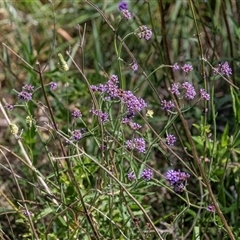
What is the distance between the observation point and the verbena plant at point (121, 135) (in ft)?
4.03

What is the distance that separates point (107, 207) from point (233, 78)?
532 mm

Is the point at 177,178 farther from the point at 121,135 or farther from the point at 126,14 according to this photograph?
the point at 126,14

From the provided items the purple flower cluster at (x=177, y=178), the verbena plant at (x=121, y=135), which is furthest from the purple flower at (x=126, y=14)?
the purple flower cluster at (x=177, y=178)

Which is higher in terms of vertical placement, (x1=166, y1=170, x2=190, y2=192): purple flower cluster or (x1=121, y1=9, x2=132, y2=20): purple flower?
(x1=121, y1=9, x2=132, y2=20): purple flower

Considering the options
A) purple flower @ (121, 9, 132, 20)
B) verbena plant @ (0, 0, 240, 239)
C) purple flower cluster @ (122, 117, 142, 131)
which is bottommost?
verbena plant @ (0, 0, 240, 239)

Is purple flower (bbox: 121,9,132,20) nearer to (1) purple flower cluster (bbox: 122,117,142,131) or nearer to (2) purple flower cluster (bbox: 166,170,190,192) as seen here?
(1) purple flower cluster (bbox: 122,117,142,131)

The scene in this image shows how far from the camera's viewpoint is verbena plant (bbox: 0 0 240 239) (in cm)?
123

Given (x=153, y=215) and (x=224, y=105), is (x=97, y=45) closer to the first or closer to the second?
(x=224, y=105)

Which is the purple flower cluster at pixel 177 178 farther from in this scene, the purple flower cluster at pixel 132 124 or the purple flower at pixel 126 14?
the purple flower at pixel 126 14

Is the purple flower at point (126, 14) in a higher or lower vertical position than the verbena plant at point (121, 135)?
higher

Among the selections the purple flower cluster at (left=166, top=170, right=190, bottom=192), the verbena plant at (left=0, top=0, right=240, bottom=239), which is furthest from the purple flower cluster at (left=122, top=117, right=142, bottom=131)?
the purple flower cluster at (left=166, top=170, right=190, bottom=192)

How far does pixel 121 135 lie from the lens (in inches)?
53.6

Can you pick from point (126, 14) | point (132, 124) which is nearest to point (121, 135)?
point (132, 124)

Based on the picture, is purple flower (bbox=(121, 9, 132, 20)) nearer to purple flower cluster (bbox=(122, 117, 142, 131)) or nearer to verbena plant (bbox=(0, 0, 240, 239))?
verbena plant (bbox=(0, 0, 240, 239))
